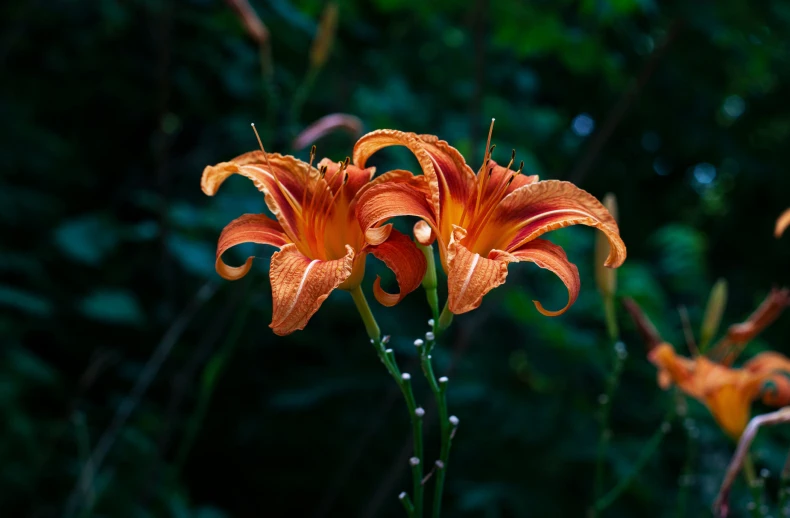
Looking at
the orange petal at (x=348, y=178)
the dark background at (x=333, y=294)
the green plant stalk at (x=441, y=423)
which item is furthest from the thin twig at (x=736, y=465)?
the dark background at (x=333, y=294)

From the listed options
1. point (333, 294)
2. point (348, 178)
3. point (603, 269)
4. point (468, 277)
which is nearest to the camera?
point (468, 277)

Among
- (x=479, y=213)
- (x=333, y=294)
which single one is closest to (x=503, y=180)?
(x=479, y=213)

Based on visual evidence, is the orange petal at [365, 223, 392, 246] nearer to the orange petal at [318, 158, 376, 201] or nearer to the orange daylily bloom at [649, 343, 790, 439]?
the orange petal at [318, 158, 376, 201]

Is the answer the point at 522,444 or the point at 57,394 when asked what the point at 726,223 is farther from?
the point at 57,394

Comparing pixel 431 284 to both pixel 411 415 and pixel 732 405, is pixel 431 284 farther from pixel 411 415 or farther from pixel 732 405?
pixel 732 405

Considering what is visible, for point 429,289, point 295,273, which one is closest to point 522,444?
point 429,289

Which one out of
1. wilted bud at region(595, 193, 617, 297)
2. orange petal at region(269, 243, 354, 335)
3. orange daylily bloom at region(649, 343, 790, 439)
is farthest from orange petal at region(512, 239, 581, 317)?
orange daylily bloom at region(649, 343, 790, 439)
